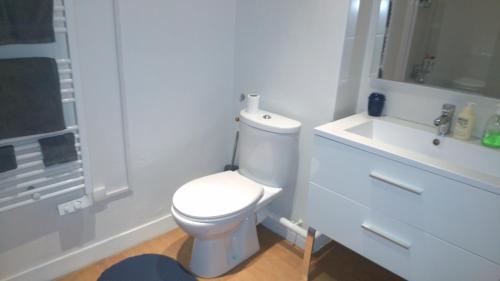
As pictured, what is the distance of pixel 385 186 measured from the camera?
4.68 ft

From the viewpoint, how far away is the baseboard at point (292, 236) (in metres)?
2.12

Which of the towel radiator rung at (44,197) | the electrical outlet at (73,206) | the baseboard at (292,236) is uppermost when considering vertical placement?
the towel radiator rung at (44,197)

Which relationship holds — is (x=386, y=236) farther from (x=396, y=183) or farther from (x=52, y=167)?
(x=52, y=167)

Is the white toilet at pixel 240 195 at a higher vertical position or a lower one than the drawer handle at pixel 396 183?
lower

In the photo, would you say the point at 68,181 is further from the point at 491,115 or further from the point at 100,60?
the point at 491,115

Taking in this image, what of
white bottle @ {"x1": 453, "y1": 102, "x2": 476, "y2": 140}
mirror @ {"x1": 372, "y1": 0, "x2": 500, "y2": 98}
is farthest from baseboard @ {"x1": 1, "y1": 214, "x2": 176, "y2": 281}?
white bottle @ {"x1": 453, "y1": 102, "x2": 476, "y2": 140}

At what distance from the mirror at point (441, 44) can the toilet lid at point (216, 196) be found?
2.86 feet

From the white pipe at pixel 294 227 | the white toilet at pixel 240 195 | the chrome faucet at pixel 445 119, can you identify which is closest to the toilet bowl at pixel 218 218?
the white toilet at pixel 240 195

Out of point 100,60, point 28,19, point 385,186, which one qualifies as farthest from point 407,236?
point 28,19

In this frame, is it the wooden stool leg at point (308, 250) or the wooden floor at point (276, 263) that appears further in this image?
the wooden floor at point (276, 263)

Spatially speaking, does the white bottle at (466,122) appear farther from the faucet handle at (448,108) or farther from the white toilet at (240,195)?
the white toilet at (240,195)

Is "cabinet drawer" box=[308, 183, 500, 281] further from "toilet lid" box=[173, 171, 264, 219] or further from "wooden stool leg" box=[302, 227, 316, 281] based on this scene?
"toilet lid" box=[173, 171, 264, 219]

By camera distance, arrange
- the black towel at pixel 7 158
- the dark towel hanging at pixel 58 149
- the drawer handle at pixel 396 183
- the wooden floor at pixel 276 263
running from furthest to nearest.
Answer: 1. the wooden floor at pixel 276 263
2. the dark towel hanging at pixel 58 149
3. the black towel at pixel 7 158
4. the drawer handle at pixel 396 183

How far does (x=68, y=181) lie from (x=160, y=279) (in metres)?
0.66
